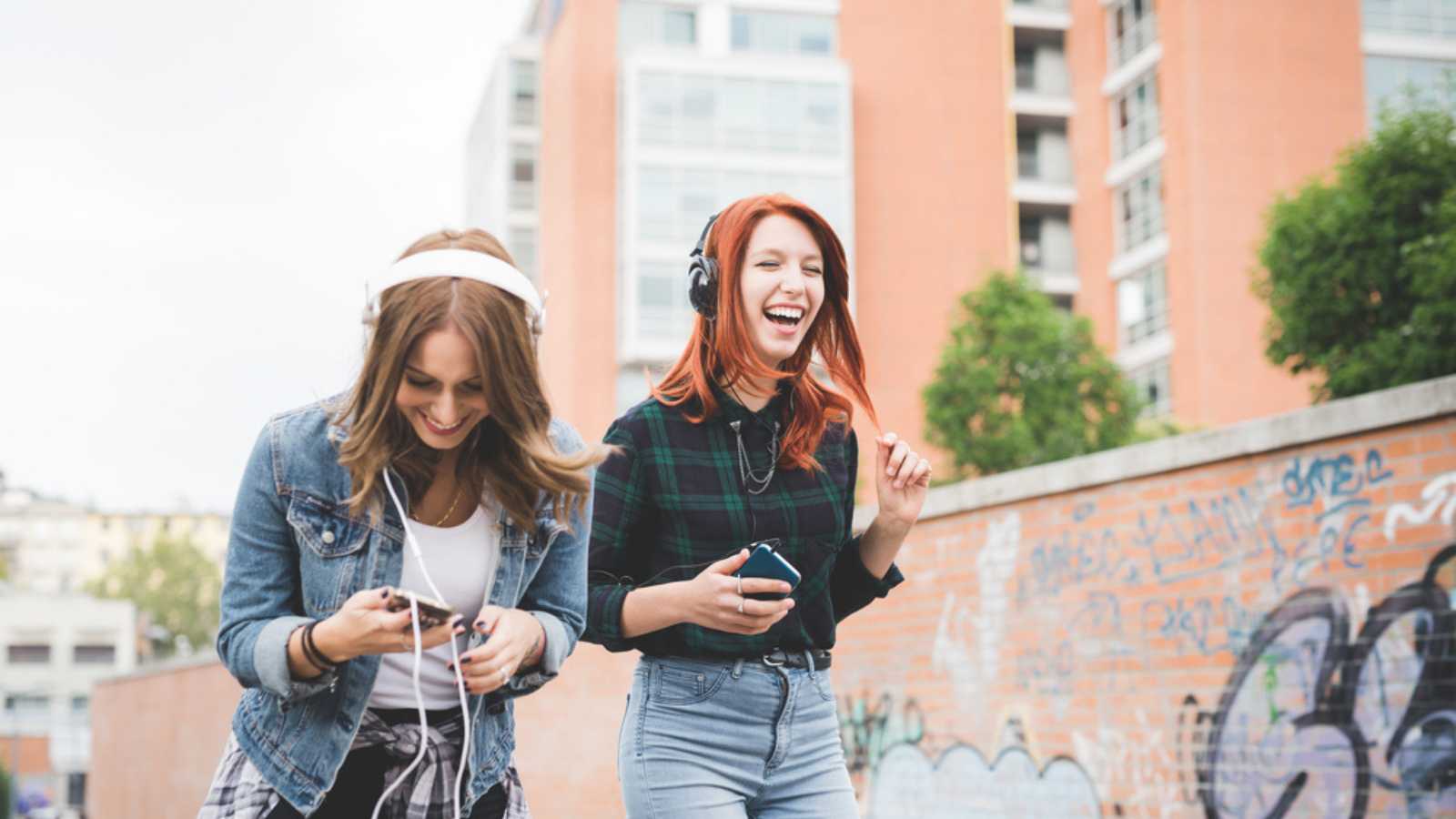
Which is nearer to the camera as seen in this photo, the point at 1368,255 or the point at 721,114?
the point at 1368,255

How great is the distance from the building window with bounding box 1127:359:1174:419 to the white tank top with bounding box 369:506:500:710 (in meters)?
36.3

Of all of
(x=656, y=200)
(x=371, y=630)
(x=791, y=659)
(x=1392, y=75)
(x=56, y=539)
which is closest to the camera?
(x=371, y=630)

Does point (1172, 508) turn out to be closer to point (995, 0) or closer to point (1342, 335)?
point (1342, 335)

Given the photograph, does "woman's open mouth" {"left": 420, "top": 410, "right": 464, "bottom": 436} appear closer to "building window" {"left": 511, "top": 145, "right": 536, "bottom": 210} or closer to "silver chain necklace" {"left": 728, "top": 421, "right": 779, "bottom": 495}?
"silver chain necklace" {"left": 728, "top": 421, "right": 779, "bottom": 495}

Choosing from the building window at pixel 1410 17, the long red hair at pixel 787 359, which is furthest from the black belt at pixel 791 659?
the building window at pixel 1410 17

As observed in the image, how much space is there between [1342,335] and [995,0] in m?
23.1

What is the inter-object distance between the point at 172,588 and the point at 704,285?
91.5m

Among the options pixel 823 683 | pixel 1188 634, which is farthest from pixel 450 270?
pixel 1188 634

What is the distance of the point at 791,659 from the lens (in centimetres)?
295

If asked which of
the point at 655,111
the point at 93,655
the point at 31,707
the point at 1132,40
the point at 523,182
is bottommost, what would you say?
the point at 31,707

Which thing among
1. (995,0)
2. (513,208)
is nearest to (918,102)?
(995,0)

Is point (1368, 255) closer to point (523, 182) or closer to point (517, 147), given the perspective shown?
point (523, 182)

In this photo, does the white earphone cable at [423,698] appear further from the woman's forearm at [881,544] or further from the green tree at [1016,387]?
the green tree at [1016,387]

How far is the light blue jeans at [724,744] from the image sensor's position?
284cm
